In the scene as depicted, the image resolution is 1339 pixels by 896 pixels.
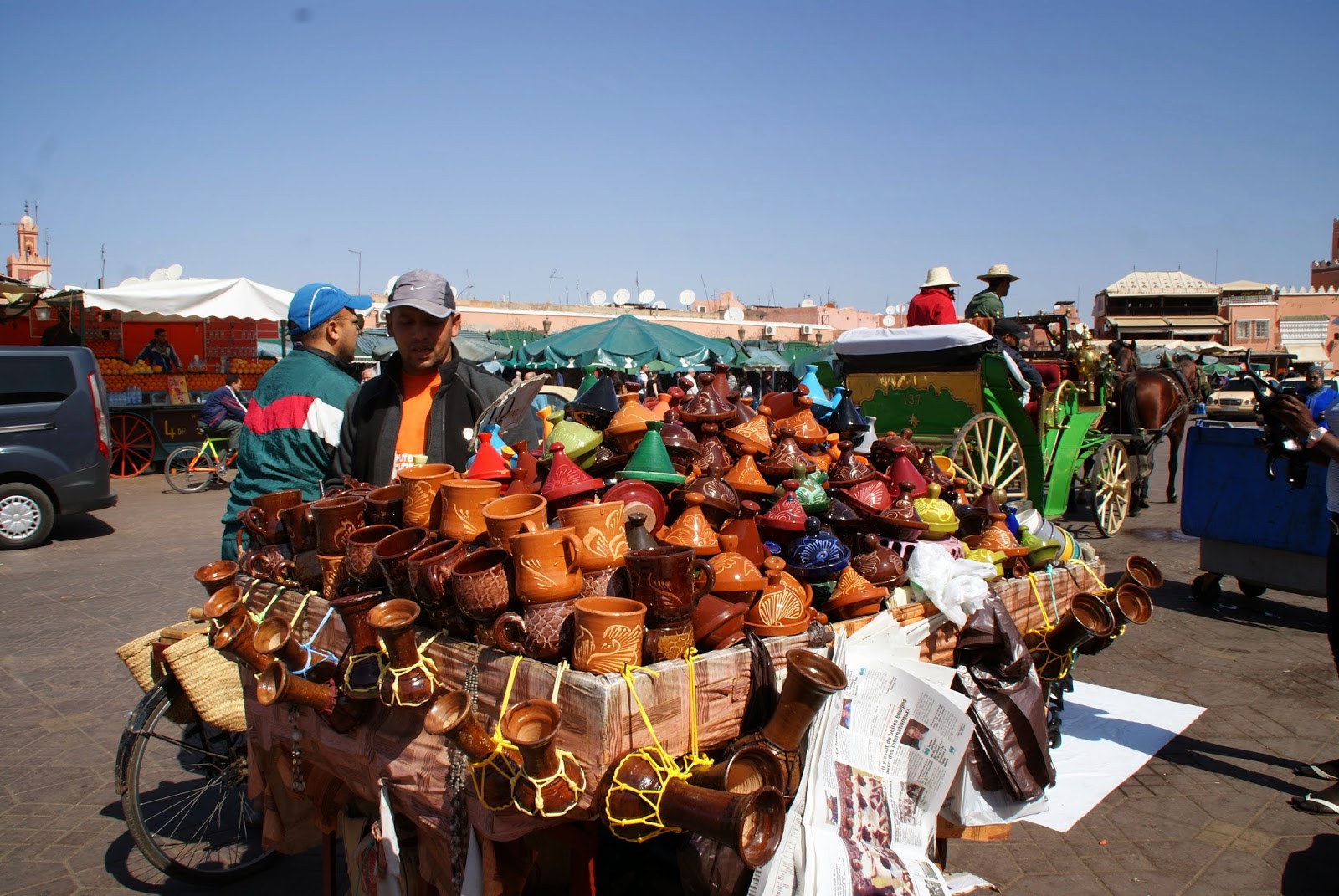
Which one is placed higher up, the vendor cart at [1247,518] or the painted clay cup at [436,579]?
the painted clay cup at [436,579]

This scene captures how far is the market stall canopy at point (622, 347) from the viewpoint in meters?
13.9

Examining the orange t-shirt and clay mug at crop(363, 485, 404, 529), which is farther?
the orange t-shirt

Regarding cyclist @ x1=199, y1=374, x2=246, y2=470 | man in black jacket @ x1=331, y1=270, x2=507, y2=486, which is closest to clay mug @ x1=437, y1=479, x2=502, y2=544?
man in black jacket @ x1=331, y1=270, x2=507, y2=486

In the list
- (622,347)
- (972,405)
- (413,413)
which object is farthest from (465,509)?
(622,347)

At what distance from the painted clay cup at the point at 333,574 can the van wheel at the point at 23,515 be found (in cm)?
784

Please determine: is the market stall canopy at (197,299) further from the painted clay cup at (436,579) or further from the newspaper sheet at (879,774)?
the newspaper sheet at (879,774)

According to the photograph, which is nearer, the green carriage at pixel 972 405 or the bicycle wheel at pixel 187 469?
the green carriage at pixel 972 405

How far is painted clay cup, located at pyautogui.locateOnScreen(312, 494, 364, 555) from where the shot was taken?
212cm

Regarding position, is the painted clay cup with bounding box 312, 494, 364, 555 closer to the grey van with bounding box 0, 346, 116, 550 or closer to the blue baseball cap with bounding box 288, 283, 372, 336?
the blue baseball cap with bounding box 288, 283, 372, 336

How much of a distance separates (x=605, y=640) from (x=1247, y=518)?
19.8ft

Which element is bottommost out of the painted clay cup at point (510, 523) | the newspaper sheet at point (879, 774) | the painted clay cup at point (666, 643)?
the newspaper sheet at point (879, 774)

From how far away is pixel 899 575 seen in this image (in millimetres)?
2334

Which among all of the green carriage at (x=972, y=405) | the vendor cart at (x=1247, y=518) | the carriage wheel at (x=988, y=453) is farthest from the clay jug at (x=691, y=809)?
the vendor cart at (x=1247, y=518)

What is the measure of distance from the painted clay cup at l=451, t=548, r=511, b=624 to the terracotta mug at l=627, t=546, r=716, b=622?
0.26 metres
